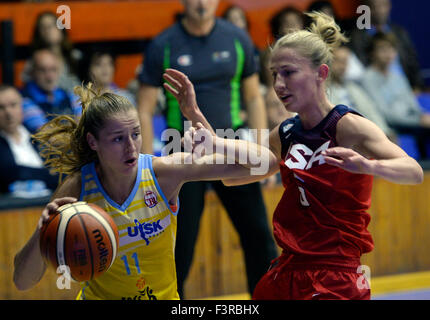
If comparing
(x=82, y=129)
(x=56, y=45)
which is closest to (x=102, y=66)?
(x=56, y=45)

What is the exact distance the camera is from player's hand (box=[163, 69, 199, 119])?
12.6 ft

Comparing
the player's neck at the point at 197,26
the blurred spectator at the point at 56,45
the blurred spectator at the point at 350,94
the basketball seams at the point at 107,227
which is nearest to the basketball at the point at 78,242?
the basketball seams at the point at 107,227

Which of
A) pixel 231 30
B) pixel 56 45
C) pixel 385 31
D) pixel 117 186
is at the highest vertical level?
pixel 385 31

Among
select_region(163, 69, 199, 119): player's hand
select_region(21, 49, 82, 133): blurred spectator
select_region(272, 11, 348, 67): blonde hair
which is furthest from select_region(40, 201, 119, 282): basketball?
select_region(21, 49, 82, 133): blurred spectator

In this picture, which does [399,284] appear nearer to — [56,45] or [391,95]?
[391,95]

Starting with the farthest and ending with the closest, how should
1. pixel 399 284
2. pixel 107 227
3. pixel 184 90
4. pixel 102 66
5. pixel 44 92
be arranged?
pixel 102 66
pixel 44 92
pixel 399 284
pixel 184 90
pixel 107 227

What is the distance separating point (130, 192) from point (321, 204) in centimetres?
88

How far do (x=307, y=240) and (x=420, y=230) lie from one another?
3309mm

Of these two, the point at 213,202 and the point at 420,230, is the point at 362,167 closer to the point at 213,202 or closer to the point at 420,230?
the point at 213,202

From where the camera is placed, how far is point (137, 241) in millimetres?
3541

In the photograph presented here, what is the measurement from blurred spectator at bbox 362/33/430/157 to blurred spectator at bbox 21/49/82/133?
2.97m

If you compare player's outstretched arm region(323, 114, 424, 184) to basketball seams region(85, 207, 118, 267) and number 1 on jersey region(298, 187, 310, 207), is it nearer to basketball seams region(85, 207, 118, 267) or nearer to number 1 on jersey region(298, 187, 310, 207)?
number 1 on jersey region(298, 187, 310, 207)

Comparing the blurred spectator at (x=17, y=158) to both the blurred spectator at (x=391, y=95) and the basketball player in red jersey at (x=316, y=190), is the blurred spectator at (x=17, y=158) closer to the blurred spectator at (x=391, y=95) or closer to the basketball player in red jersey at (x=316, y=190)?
the basketball player in red jersey at (x=316, y=190)

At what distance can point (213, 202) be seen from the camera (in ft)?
19.5
